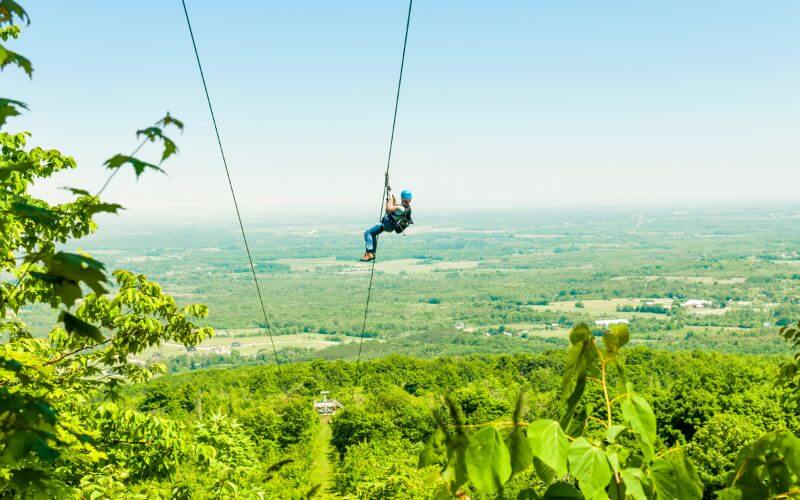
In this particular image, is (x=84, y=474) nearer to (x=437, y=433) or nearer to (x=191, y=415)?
(x=437, y=433)

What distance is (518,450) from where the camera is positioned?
5.03 feet

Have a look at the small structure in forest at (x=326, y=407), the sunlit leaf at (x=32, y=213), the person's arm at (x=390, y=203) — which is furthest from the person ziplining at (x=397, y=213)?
A: the small structure in forest at (x=326, y=407)

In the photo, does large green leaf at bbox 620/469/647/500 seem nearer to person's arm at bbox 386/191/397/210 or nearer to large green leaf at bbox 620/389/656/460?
large green leaf at bbox 620/389/656/460

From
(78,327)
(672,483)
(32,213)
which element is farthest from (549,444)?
(32,213)

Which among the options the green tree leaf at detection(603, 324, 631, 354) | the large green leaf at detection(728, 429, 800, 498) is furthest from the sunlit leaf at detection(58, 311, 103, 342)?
the large green leaf at detection(728, 429, 800, 498)

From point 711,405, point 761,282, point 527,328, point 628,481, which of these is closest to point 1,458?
point 628,481

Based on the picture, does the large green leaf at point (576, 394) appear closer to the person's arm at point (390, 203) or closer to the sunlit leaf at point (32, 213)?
the sunlit leaf at point (32, 213)

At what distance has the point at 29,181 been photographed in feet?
24.8

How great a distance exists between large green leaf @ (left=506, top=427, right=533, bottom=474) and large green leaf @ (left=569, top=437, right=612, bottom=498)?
0.11m

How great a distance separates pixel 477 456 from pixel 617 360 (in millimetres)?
546

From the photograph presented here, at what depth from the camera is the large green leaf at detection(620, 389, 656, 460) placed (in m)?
1.57

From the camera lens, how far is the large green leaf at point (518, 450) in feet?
4.97

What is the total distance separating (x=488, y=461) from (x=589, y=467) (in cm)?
26

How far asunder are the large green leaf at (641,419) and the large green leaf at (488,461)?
378 millimetres
